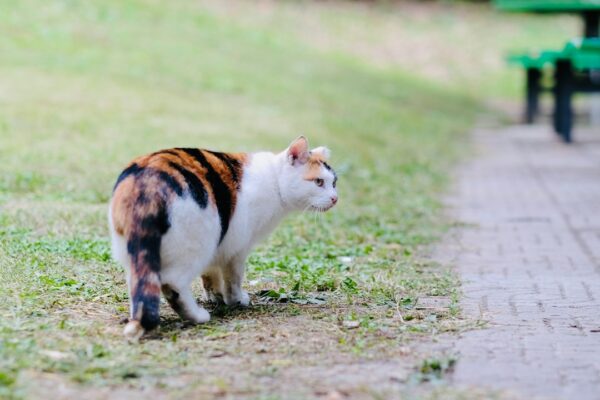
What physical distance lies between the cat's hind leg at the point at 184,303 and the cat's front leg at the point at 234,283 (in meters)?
0.48

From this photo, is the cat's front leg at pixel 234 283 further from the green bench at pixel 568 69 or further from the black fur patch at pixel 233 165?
the green bench at pixel 568 69

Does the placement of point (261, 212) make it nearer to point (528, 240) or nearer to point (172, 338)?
point (172, 338)

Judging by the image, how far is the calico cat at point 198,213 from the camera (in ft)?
16.3

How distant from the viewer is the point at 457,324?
5.51 meters

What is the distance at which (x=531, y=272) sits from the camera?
730 centimetres

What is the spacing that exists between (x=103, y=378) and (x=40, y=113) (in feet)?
29.8

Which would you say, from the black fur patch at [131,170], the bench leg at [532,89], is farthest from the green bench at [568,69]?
the black fur patch at [131,170]

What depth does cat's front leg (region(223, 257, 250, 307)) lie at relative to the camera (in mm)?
5770

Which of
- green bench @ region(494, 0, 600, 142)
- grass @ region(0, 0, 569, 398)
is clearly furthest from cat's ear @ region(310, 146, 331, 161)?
green bench @ region(494, 0, 600, 142)

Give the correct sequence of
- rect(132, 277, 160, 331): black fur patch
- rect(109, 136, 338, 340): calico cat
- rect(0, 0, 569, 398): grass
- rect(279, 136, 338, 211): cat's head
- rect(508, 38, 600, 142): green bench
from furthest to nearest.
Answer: rect(508, 38, 600, 142): green bench < rect(279, 136, 338, 211): cat's head < rect(109, 136, 338, 340): calico cat < rect(132, 277, 160, 331): black fur patch < rect(0, 0, 569, 398): grass

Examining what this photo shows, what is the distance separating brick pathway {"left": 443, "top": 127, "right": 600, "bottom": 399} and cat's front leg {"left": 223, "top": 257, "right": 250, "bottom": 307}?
128cm

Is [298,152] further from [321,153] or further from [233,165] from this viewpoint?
[233,165]

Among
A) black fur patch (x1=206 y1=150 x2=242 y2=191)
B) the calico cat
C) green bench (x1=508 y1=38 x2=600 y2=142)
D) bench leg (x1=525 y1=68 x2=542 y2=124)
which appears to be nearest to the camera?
the calico cat

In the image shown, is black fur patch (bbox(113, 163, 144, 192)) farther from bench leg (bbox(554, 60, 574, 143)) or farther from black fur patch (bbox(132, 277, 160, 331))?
bench leg (bbox(554, 60, 574, 143))
